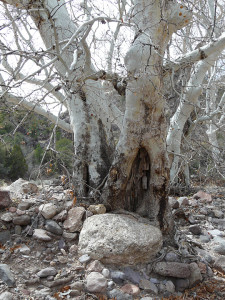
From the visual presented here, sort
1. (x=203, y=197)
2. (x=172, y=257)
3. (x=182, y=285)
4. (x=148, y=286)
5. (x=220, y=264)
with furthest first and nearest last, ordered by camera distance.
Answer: (x=203, y=197) < (x=220, y=264) < (x=172, y=257) < (x=182, y=285) < (x=148, y=286)

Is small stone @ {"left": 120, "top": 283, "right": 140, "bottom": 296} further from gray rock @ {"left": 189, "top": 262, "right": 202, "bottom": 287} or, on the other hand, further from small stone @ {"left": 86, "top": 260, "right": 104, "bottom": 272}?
gray rock @ {"left": 189, "top": 262, "right": 202, "bottom": 287}

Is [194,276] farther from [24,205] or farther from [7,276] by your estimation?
[24,205]

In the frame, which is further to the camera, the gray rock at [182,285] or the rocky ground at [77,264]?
the gray rock at [182,285]

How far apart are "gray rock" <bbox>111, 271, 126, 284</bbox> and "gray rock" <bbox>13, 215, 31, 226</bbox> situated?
4.43 ft

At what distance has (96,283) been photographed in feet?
8.57

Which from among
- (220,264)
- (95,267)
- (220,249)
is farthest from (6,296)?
(220,249)

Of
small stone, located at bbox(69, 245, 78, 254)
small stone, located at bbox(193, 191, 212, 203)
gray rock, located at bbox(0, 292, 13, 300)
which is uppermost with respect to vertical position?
small stone, located at bbox(193, 191, 212, 203)

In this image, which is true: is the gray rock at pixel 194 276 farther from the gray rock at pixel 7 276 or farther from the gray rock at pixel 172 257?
the gray rock at pixel 7 276

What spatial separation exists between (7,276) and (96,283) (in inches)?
33.6

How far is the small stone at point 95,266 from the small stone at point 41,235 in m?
0.67

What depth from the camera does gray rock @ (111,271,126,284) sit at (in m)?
2.77

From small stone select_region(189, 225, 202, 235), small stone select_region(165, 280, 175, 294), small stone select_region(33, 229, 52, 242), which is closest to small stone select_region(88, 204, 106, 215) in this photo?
small stone select_region(33, 229, 52, 242)

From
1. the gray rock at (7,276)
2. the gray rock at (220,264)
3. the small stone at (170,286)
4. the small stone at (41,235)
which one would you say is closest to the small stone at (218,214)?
the gray rock at (220,264)

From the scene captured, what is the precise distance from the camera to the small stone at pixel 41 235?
10.7 ft
